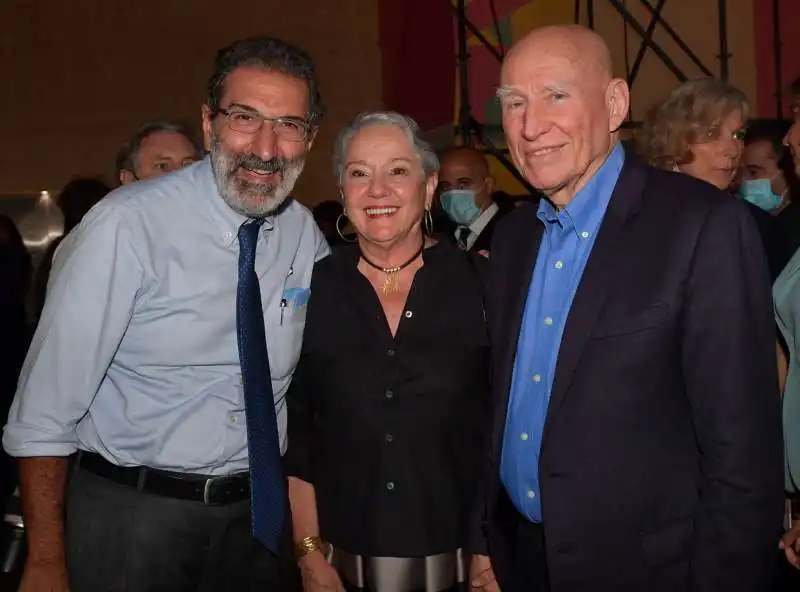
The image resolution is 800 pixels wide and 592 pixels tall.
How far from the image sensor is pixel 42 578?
1.71 m

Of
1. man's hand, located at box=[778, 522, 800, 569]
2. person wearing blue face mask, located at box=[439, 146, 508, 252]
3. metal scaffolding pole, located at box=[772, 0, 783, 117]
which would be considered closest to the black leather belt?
man's hand, located at box=[778, 522, 800, 569]

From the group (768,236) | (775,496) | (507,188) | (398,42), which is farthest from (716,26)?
(775,496)

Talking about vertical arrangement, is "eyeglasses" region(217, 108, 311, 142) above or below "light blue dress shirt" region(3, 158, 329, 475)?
above

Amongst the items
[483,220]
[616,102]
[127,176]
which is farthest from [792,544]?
[127,176]

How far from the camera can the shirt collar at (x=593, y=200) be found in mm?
1646

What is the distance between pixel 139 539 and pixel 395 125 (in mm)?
1174

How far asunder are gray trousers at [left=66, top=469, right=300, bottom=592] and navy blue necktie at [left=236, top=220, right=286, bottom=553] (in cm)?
7

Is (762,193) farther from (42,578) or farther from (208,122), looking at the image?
(42,578)

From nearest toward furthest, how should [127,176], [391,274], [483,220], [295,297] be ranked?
[295,297]
[391,274]
[127,176]
[483,220]

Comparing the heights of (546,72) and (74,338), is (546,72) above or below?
above

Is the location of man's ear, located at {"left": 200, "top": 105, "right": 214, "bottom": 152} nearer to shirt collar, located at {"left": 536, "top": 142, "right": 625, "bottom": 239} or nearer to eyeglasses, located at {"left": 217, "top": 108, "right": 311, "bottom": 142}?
eyeglasses, located at {"left": 217, "top": 108, "right": 311, "bottom": 142}

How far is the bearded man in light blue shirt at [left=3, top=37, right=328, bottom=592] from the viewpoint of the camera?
1745 millimetres

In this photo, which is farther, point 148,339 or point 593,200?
point 148,339

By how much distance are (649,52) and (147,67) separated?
4568mm
